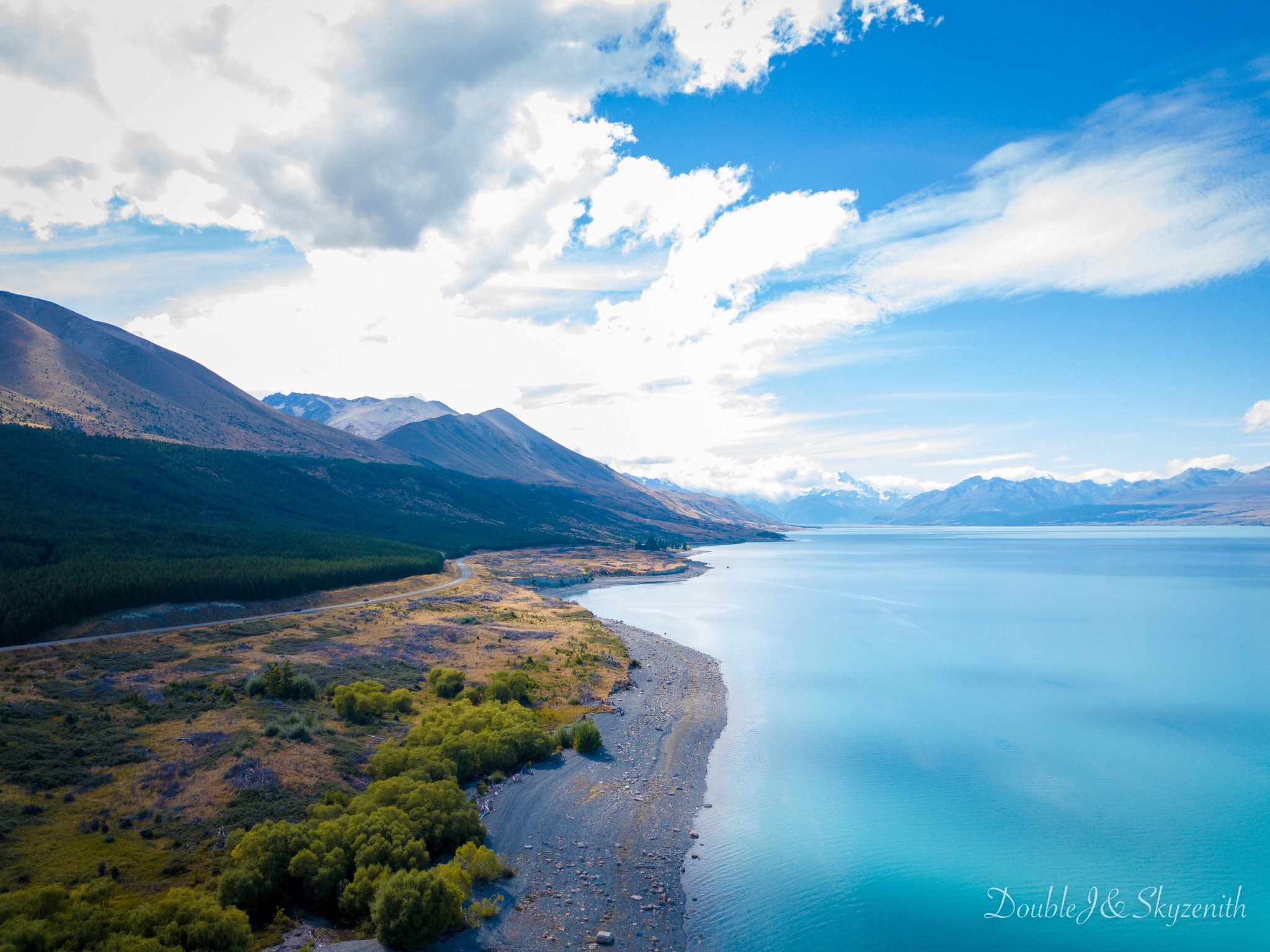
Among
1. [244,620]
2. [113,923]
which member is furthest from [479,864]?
[244,620]

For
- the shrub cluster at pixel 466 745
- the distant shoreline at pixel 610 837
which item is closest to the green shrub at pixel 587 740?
the distant shoreline at pixel 610 837

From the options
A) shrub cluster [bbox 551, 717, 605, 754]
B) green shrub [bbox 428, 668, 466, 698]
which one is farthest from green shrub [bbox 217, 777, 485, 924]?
green shrub [bbox 428, 668, 466, 698]

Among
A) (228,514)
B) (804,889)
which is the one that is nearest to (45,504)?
(228,514)

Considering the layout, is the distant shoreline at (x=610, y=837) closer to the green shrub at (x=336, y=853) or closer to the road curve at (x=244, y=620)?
the green shrub at (x=336, y=853)

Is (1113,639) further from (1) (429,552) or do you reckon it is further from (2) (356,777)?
(1) (429,552)

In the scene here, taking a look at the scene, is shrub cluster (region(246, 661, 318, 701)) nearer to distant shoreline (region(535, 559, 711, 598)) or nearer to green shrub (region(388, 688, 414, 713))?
green shrub (region(388, 688, 414, 713))

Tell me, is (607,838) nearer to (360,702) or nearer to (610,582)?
(360,702)
